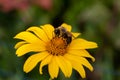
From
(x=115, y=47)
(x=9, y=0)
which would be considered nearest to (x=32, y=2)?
(x=9, y=0)

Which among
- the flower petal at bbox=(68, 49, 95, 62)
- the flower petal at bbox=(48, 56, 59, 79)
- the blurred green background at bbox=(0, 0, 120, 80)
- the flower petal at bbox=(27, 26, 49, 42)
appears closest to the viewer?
the flower petal at bbox=(48, 56, 59, 79)

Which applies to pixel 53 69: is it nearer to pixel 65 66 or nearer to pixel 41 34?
pixel 65 66

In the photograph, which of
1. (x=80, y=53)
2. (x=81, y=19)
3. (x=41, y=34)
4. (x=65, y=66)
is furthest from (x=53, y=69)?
(x=81, y=19)

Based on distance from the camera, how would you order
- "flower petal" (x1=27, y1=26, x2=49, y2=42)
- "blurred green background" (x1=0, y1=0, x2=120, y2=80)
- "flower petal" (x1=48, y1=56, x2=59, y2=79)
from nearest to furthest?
"flower petal" (x1=48, y1=56, x2=59, y2=79)
"flower petal" (x1=27, y1=26, x2=49, y2=42)
"blurred green background" (x1=0, y1=0, x2=120, y2=80)

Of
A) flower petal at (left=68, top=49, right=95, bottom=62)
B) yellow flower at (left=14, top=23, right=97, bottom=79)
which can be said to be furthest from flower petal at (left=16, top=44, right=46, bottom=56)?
flower petal at (left=68, top=49, right=95, bottom=62)

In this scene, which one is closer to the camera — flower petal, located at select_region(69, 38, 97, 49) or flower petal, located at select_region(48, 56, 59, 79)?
flower petal, located at select_region(48, 56, 59, 79)

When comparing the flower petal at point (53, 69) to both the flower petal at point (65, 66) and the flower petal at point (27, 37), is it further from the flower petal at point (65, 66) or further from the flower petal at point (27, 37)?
the flower petal at point (27, 37)

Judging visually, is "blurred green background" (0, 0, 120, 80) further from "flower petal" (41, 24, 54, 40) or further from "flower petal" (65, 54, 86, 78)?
"flower petal" (65, 54, 86, 78)
